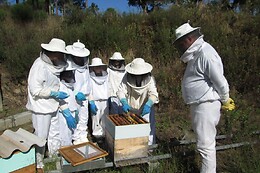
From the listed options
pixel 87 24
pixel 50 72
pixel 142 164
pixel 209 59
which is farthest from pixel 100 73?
pixel 87 24

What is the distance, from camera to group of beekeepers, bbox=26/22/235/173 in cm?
286

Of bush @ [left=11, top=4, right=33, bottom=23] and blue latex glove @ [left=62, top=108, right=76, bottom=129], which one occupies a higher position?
bush @ [left=11, top=4, right=33, bottom=23]

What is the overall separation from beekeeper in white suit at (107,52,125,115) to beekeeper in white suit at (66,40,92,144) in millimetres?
501

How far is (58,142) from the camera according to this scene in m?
4.18

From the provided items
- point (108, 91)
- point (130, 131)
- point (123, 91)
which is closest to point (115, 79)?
point (108, 91)

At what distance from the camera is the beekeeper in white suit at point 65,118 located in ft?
13.3

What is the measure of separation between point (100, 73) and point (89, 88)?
43cm

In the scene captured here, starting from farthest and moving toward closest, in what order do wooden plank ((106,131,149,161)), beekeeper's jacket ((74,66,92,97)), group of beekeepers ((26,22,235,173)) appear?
1. beekeeper's jacket ((74,66,92,97))
2. wooden plank ((106,131,149,161))
3. group of beekeepers ((26,22,235,173))

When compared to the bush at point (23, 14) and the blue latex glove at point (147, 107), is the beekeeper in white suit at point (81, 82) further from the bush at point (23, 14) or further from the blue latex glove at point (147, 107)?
the bush at point (23, 14)

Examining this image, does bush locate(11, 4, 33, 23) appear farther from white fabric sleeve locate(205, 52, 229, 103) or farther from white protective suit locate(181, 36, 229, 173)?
white fabric sleeve locate(205, 52, 229, 103)

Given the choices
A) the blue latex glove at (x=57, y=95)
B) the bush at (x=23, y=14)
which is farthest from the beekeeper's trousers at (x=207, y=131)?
the bush at (x=23, y=14)

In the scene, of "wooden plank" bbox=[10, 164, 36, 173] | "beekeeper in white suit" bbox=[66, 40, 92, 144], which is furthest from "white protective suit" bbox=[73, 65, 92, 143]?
"wooden plank" bbox=[10, 164, 36, 173]

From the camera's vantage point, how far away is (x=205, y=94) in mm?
2877

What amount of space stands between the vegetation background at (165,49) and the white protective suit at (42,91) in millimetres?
1805
